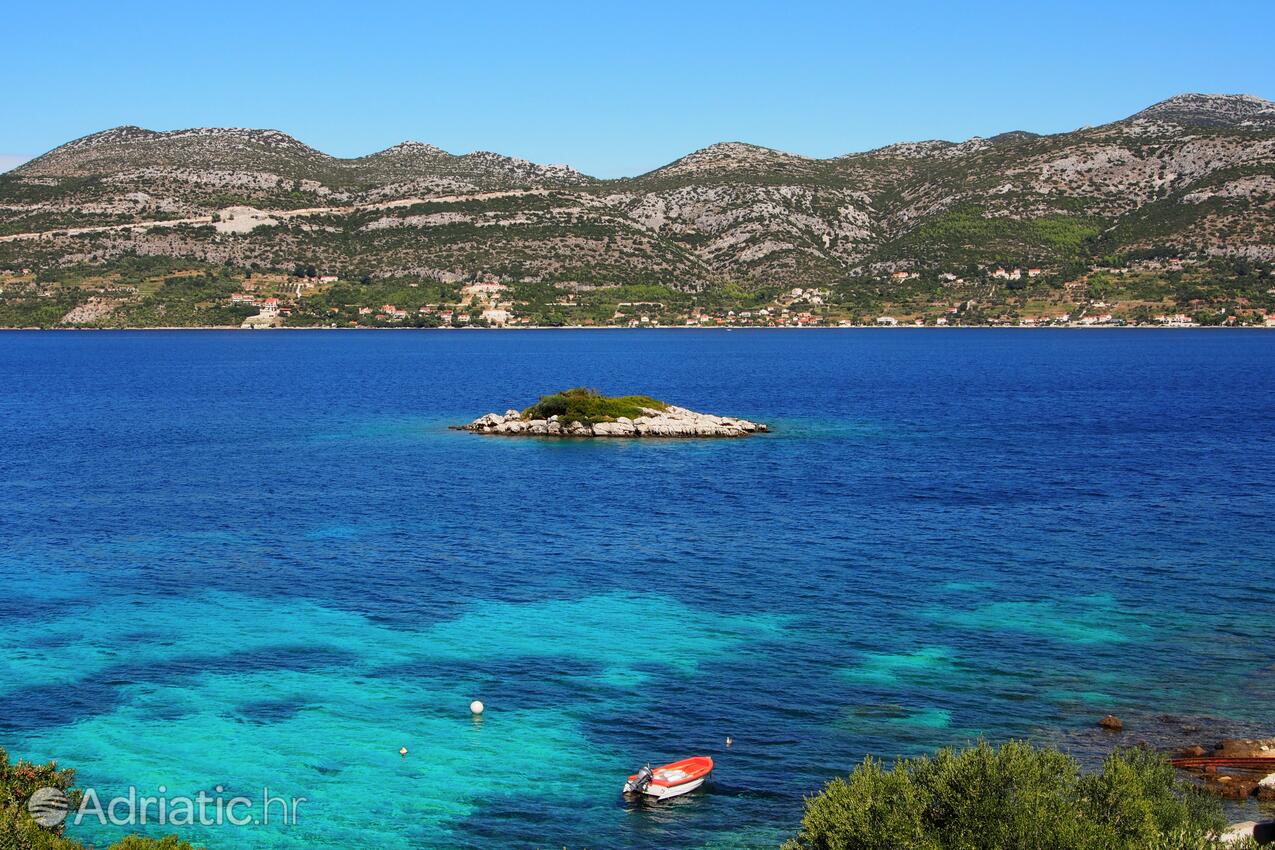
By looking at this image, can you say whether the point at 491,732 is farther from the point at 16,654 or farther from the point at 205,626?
the point at 16,654

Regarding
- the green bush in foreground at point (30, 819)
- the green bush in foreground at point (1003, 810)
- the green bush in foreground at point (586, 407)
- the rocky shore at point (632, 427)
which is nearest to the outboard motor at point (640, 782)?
the green bush in foreground at point (1003, 810)

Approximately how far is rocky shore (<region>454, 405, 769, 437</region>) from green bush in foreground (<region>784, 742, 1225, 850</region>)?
205 feet

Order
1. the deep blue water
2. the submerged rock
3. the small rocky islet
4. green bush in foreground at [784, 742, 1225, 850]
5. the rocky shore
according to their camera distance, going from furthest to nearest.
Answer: the small rocky islet → the rocky shore → the submerged rock → the deep blue water → green bush in foreground at [784, 742, 1225, 850]

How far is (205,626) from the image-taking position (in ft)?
116

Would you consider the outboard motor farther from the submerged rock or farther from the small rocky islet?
the small rocky islet

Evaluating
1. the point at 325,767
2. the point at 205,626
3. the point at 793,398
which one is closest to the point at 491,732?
the point at 325,767

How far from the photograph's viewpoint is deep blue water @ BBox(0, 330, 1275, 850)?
2583cm

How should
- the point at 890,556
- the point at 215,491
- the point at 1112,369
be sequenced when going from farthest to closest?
1. the point at 1112,369
2. the point at 215,491
3. the point at 890,556

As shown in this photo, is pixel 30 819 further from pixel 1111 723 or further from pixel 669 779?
pixel 1111 723

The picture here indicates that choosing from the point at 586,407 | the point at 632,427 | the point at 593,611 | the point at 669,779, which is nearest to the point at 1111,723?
the point at 669,779

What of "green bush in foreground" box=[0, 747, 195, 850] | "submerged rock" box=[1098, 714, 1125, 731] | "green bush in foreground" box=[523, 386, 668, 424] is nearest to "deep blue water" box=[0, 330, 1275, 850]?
"submerged rock" box=[1098, 714, 1125, 731]

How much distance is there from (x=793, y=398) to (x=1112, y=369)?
58.1 meters

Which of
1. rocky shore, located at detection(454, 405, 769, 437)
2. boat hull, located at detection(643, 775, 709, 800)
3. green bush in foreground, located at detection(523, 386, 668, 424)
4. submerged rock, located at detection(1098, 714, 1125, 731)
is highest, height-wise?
green bush in foreground, located at detection(523, 386, 668, 424)

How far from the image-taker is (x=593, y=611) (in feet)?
123
